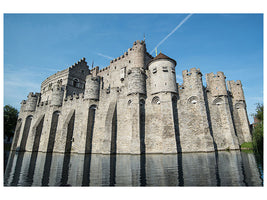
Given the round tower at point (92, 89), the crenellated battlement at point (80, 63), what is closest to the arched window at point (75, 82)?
the crenellated battlement at point (80, 63)

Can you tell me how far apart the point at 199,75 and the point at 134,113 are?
10092 mm

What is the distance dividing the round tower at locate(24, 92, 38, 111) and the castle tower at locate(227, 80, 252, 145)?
1338 inches

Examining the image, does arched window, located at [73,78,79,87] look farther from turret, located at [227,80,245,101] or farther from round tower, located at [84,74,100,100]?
turret, located at [227,80,245,101]

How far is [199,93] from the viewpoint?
17719mm

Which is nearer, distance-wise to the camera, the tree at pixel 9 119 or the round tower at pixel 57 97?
the round tower at pixel 57 97

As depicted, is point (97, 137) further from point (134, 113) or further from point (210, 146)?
point (210, 146)

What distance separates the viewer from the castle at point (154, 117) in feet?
53.1

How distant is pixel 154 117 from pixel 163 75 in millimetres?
5469

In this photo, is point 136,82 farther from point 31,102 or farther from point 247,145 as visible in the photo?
point 31,102

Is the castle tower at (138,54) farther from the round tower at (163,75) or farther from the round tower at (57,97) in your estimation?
the round tower at (57,97)

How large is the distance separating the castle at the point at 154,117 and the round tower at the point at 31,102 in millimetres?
6200

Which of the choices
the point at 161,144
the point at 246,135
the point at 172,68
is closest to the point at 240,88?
the point at 246,135

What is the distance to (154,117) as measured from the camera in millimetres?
17547

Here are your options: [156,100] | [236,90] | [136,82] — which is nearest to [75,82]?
[136,82]
